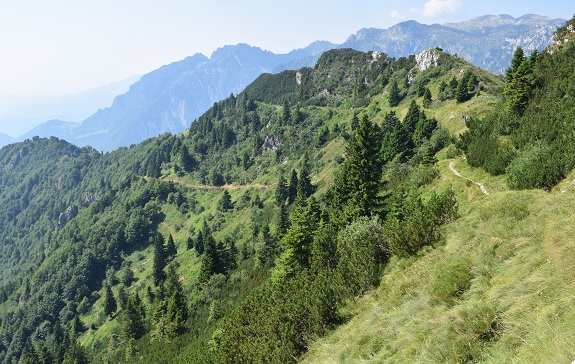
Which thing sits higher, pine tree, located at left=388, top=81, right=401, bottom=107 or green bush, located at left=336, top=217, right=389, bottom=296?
pine tree, located at left=388, top=81, right=401, bottom=107

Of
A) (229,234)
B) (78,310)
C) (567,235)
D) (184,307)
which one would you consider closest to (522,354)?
(567,235)

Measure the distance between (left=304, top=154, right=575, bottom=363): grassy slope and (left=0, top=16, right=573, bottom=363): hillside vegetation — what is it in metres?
0.08

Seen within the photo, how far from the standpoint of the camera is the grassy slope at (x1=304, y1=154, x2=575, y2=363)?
869cm

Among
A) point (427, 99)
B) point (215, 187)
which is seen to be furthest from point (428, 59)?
point (215, 187)

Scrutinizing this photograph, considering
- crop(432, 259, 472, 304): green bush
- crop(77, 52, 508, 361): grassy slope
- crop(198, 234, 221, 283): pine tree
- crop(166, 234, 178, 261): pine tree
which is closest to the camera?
crop(432, 259, 472, 304): green bush

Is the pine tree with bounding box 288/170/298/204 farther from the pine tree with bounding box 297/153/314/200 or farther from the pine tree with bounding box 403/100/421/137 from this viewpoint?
the pine tree with bounding box 403/100/421/137

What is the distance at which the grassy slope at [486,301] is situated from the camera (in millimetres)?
8688

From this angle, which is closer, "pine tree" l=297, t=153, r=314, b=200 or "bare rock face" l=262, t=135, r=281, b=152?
"pine tree" l=297, t=153, r=314, b=200

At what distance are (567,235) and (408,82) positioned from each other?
120 m

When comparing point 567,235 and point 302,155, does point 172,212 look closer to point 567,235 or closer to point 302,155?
point 302,155

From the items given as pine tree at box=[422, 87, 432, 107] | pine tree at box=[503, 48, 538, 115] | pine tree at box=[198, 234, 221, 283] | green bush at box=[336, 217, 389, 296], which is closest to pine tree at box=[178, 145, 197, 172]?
pine tree at box=[198, 234, 221, 283]

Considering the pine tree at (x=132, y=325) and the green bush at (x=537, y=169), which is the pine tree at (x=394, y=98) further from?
the pine tree at (x=132, y=325)

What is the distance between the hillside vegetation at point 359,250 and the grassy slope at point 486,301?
0.08 m

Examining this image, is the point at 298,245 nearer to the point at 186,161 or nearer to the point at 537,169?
the point at 537,169
